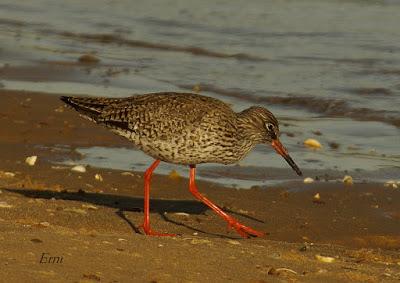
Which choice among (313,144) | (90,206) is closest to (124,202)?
(90,206)

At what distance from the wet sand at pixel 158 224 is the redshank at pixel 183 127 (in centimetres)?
46

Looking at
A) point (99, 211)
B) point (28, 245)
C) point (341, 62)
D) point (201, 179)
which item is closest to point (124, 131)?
point (99, 211)

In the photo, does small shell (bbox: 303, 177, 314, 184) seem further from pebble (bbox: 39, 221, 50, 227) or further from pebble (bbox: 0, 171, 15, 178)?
pebble (bbox: 39, 221, 50, 227)

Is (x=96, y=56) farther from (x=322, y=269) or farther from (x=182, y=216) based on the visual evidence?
(x=322, y=269)

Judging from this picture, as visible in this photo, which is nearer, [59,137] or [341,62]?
[59,137]

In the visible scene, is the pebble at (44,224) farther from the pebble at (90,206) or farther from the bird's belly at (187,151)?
the bird's belly at (187,151)

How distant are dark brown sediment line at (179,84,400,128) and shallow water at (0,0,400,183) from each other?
13 millimetres

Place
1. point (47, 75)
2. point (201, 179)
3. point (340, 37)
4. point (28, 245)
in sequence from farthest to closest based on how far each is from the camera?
point (340, 37), point (47, 75), point (201, 179), point (28, 245)

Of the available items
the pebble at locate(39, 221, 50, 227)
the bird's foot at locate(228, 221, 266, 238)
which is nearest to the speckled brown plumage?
the bird's foot at locate(228, 221, 266, 238)

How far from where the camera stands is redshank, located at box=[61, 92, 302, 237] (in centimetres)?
845

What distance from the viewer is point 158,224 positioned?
8594mm

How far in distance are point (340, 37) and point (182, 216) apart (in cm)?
952

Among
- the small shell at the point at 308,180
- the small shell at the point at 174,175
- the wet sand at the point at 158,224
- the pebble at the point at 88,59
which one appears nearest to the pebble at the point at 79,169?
the wet sand at the point at 158,224

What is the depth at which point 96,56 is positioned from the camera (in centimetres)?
1719
